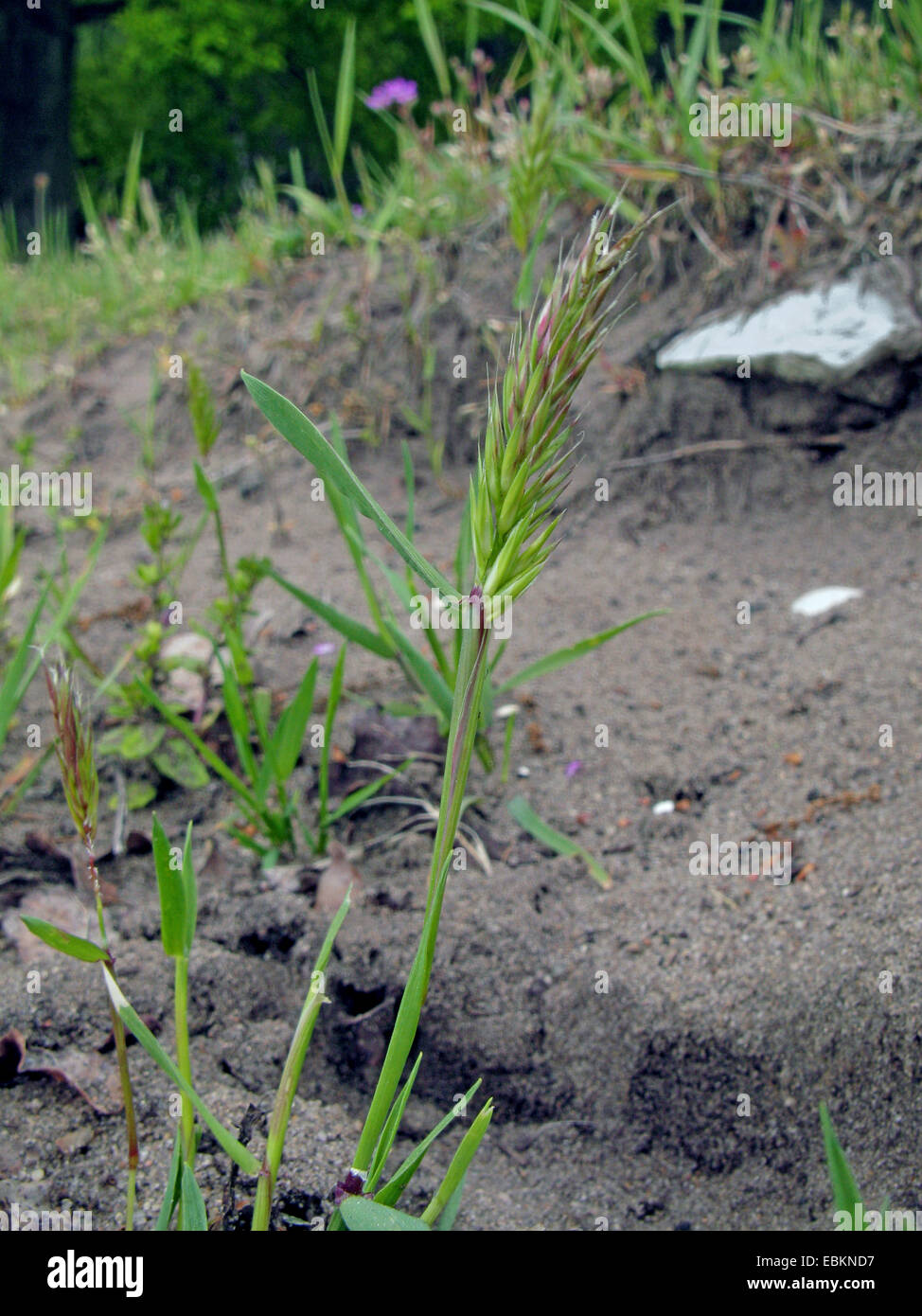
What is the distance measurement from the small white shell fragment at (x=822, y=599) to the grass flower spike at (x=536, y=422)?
151 cm

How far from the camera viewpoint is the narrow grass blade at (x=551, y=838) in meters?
1.40

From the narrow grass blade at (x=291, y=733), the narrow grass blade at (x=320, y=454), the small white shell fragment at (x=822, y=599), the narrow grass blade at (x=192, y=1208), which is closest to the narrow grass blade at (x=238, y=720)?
the narrow grass blade at (x=291, y=733)

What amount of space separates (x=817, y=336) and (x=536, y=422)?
1.94 meters

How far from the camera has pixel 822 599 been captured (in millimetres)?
1981

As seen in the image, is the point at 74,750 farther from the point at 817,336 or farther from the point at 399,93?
the point at 399,93

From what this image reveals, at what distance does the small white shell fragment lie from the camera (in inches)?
77.1

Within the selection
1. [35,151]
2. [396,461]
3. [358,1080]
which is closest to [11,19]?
[35,151]

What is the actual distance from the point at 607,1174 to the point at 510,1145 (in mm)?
115

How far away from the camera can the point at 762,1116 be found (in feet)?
3.72

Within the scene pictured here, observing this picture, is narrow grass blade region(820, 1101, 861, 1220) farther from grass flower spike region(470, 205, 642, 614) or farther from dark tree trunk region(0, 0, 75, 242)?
dark tree trunk region(0, 0, 75, 242)

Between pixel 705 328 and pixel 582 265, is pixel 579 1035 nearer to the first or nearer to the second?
pixel 582 265

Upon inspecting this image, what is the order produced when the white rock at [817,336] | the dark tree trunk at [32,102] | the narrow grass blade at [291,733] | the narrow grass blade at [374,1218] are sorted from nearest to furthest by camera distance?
the narrow grass blade at [374,1218], the narrow grass blade at [291,733], the white rock at [817,336], the dark tree trunk at [32,102]

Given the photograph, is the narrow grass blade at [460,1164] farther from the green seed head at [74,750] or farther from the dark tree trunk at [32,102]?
the dark tree trunk at [32,102]

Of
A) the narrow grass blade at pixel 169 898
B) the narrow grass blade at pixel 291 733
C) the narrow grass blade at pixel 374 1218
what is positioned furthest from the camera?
the narrow grass blade at pixel 291 733
